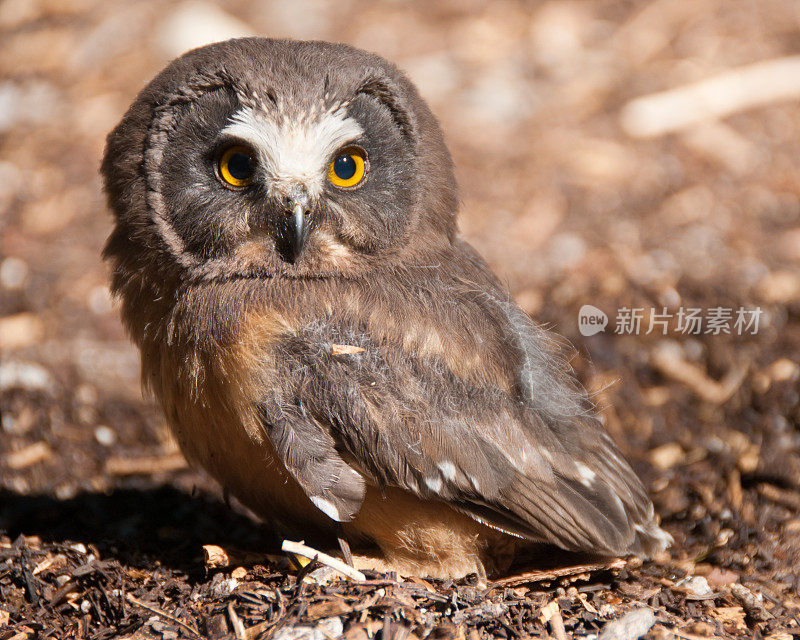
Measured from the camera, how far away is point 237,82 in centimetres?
307

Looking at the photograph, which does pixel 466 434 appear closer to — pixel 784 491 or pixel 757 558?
pixel 757 558

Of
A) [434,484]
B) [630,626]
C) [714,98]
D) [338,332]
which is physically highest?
[714,98]

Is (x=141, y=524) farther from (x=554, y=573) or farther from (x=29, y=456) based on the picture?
(x=554, y=573)

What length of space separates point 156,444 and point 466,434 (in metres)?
2.16

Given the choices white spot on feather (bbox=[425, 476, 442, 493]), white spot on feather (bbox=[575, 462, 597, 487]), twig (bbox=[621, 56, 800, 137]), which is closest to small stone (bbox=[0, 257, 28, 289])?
white spot on feather (bbox=[425, 476, 442, 493])

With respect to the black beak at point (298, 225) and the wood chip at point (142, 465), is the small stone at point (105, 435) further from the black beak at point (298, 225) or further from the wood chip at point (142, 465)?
the black beak at point (298, 225)

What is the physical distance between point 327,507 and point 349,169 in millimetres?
1151

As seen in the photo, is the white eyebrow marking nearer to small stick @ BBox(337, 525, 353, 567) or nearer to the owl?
the owl

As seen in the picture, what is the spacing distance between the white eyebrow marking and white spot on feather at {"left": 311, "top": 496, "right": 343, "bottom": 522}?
1.01 metres

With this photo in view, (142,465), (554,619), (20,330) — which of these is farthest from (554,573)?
(20,330)

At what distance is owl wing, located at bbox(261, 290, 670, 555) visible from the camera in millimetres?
2996

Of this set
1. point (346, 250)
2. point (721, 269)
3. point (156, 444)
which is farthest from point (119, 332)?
point (721, 269)

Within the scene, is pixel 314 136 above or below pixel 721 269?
above

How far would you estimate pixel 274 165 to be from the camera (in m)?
3.00
